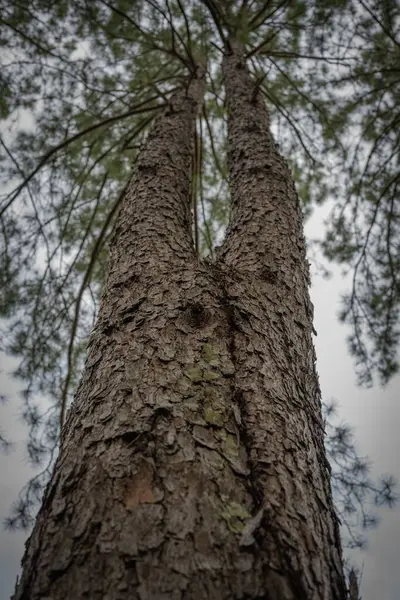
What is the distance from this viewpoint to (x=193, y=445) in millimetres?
698

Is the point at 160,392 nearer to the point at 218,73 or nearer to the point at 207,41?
the point at 207,41

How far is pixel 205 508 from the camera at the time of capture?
23.9 inches

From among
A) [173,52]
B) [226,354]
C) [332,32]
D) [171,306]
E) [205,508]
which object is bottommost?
[205,508]

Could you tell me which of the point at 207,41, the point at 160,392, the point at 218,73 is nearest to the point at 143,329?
the point at 160,392

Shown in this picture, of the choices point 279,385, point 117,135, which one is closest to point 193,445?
point 279,385

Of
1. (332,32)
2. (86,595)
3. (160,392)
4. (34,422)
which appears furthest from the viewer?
(332,32)

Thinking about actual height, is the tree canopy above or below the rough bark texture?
above

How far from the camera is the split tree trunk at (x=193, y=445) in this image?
54 centimetres

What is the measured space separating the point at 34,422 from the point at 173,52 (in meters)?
3.23

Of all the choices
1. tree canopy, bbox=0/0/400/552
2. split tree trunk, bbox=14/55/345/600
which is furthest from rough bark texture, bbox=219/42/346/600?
tree canopy, bbox=0/0/400/552

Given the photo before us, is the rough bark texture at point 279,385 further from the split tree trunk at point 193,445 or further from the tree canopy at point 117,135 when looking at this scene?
the tree canopy at point 117,135

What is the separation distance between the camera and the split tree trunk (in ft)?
1.78

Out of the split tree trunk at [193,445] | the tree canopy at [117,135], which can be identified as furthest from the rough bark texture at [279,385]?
the tree canopy at [117,135]

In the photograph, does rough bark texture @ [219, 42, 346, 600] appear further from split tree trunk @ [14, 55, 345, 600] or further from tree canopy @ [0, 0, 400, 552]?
tree canopy @ [0, 0, 400, 552]
